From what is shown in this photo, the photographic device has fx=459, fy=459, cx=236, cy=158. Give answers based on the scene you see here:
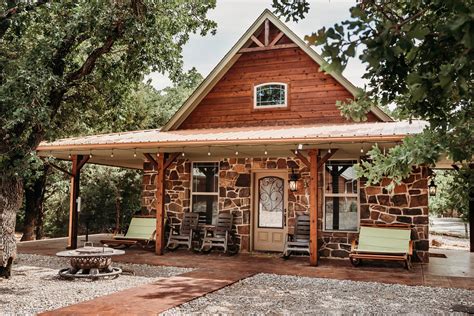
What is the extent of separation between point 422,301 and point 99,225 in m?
14.6

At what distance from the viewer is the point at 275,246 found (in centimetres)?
1053

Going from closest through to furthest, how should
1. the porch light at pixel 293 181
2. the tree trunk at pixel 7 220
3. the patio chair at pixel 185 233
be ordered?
the tree trunk at pixel 7 220, the porch light at pixel 293 181, the patio chair at pixel 185 233

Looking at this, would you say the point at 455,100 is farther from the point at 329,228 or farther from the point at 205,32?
the point at 329,228

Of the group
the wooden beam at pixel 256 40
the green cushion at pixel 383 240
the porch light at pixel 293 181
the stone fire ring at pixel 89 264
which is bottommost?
the stone fire ring at pixel 89 264

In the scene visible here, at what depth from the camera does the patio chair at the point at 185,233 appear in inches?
417

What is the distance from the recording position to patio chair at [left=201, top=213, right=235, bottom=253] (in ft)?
33.6

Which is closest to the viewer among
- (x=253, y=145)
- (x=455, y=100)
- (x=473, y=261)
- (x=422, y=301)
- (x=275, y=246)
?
(x=455, y=100)

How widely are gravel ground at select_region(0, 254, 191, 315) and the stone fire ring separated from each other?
13 centimetres

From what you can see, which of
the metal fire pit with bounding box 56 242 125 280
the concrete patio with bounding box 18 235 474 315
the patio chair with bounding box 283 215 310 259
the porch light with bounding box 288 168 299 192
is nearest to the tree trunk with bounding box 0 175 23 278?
the metal fire pit with bounding box 56 242 125 280

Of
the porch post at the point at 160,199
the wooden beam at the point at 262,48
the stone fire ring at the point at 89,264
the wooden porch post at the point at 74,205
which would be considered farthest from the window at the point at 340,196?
the wooden porch post at the point at 74,205

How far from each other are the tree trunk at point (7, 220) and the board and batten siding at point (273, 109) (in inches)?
210

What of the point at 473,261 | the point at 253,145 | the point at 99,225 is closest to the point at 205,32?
the point at 253,145

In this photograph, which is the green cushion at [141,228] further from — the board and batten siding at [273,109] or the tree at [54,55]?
the tree at [54,55]

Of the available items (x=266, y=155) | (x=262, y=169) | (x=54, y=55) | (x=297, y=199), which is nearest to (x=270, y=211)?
(x=297, y=199)
